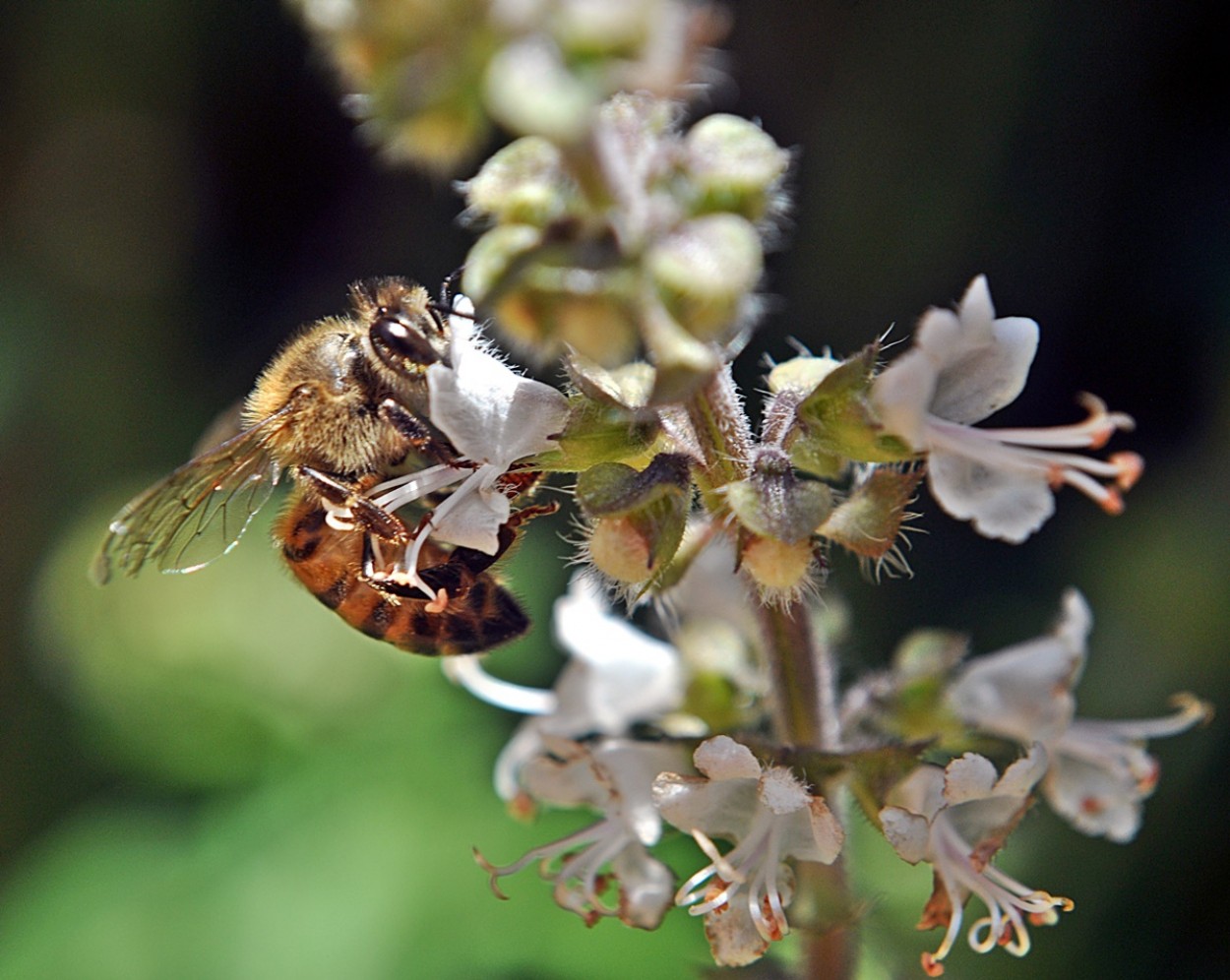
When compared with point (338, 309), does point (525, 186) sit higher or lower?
higher

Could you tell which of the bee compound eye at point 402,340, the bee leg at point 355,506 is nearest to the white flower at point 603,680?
the bee leg at point 355,506

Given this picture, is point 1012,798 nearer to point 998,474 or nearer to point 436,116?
point 998,474

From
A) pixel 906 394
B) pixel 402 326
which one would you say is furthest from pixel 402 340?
pixel 906 394

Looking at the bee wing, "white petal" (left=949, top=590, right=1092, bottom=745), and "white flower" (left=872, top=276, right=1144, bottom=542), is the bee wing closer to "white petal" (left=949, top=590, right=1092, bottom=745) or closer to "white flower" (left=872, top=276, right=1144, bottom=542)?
"white flower" (left=872, top=276, right=1144, bottom=542)

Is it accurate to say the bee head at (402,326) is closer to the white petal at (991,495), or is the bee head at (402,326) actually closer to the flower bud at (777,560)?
the flower bud at (777,560)

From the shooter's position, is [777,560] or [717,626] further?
[717,626]

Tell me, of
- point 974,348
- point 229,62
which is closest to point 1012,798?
point 974,348

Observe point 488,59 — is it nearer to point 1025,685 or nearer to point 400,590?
point 400,590
